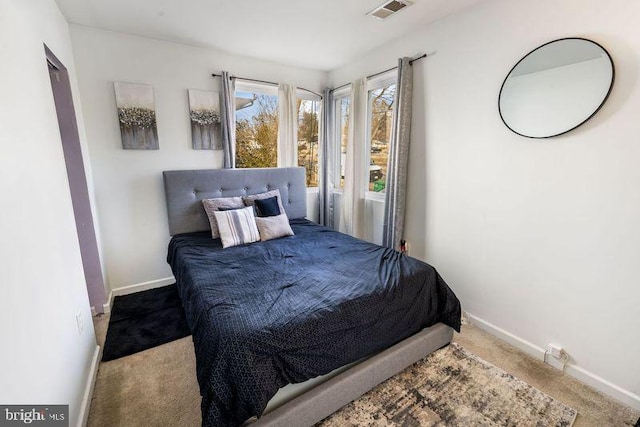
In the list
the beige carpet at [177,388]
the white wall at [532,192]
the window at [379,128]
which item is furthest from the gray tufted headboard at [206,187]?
the white wall at [532,192]

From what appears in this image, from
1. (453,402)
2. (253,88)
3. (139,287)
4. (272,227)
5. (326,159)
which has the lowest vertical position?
(453,402)

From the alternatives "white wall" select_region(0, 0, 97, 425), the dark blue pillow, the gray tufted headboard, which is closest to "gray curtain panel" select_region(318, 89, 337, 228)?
the gray tufted headboard

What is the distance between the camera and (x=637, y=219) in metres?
1.58

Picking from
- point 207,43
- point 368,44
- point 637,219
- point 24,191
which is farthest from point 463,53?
point 24,191

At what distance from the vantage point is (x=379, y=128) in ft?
11.1

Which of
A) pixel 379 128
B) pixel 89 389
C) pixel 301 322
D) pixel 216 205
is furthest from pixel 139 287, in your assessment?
pixel 379 128

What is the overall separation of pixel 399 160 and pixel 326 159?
1.32 metres

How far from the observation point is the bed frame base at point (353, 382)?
139 centimetres

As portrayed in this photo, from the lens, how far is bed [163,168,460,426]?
129 centimetres

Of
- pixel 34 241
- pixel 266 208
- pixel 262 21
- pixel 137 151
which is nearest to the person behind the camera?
pixel 34 241

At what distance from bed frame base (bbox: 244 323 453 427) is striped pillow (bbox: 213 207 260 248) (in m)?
1.52

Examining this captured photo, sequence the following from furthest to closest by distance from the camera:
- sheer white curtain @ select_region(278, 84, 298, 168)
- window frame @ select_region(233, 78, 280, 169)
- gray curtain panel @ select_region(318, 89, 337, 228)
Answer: gray curtain panel @ select_region(318, 89, 337, 228) → sheer white curtain @ select_region(278, 84, 298, 168) → window frame @ select_region(233, 78, 280, 169)

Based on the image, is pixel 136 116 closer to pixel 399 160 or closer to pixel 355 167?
pixel 355 167

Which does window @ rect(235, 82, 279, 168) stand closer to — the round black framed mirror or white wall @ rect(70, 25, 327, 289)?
white wall @ rect(70, 25, 327, 289)
